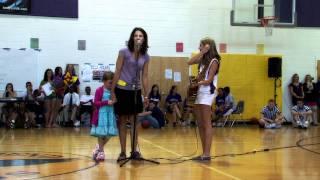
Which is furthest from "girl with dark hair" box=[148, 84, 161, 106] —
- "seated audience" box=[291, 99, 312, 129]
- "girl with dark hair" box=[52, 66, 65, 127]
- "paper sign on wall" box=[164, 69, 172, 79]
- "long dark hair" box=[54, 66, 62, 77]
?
"seated audience" box=[291, 99, 312, 129]

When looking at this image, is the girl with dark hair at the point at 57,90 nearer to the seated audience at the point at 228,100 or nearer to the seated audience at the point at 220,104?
the seated audience at the point at 220,104

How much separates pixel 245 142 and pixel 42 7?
8100mm

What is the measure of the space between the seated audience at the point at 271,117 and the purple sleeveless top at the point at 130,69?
9017 millimetres

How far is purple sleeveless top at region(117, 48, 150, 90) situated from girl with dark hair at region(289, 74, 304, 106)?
36.9 ft

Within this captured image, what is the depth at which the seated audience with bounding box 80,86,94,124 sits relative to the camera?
15.1 m

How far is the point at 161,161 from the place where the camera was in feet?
22.7

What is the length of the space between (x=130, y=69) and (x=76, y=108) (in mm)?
8630

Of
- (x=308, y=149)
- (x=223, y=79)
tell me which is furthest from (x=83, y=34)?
(x=308, y=149)

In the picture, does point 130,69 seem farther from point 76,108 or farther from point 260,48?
point 260,48

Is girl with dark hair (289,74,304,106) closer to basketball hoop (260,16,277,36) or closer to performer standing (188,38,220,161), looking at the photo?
basketball hoop (260,16,277,36)

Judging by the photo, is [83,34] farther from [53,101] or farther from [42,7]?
[53,101]

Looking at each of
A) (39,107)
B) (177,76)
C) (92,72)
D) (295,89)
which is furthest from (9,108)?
(295,89)

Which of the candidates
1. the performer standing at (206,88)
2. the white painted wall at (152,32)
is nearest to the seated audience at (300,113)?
the white painted wall at (152,32)

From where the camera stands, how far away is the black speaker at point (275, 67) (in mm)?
16672
